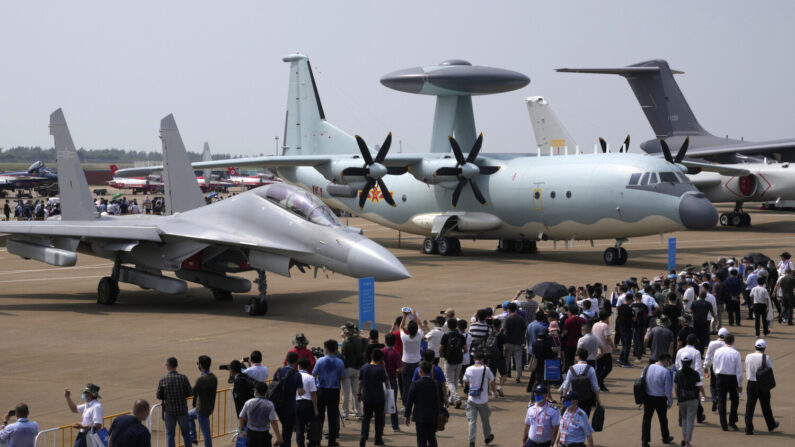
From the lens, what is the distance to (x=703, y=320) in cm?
1608

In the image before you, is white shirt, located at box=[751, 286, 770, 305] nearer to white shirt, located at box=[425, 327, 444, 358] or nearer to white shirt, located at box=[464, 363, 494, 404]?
white shirt, located at box=[425, 327, 444, 358]

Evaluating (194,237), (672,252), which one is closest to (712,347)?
(194,237)

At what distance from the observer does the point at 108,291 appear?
73.7ft

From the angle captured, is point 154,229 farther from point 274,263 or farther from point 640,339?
point 640,339

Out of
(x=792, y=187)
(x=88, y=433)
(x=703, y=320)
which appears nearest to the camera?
(x=88, y=433)

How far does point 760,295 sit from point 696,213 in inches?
376

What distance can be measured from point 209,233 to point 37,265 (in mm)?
13919

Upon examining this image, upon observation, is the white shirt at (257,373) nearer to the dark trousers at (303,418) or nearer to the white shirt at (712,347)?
the dark trousers at (303,418)

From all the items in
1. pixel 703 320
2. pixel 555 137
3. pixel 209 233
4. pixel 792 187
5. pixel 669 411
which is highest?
pixel 555 137

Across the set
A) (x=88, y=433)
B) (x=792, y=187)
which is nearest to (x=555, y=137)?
(x=792, y=187)

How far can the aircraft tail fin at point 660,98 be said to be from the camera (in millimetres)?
53781

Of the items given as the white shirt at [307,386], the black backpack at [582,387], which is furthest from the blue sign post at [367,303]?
the black backpack at [582,387]

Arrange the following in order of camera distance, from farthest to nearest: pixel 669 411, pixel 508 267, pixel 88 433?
pixel 508 267 < pixel 669 411 < pixel 88 433

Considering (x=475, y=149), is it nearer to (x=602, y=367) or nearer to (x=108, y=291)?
(x=108, y=291)
